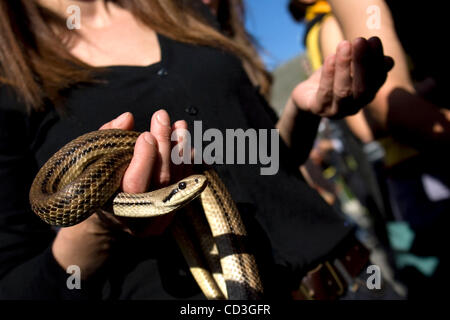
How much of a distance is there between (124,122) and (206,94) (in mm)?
374

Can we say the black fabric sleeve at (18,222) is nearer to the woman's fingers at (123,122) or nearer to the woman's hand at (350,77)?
the woman's fingers at (123,122)

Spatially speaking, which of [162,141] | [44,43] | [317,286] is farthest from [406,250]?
[44,43]

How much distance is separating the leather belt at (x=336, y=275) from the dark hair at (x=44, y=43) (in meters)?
1.02

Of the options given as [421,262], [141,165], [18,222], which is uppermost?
[141,165]

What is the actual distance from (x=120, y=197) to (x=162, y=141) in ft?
0.64

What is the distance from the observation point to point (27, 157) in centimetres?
112

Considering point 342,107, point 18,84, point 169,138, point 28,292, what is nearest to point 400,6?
point 342,107

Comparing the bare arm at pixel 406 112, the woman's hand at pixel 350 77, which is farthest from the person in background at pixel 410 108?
the woman's hand at pixel 350 77

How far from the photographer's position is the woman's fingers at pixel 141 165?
0.75 m

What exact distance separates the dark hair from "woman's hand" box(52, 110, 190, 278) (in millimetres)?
399

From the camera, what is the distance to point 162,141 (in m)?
0.78

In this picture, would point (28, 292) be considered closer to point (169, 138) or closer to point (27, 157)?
point (27, 157)

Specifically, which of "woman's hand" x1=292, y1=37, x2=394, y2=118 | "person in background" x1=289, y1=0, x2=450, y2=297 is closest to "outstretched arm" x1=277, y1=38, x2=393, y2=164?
"woman's hand" x1=292, y1=37, x2=394, y2=118

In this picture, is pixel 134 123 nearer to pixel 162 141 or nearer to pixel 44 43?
pixel 162 141
